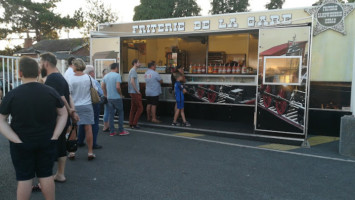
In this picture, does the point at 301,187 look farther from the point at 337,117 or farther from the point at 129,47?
the point at 129,47

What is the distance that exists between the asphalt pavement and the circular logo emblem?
9.38 ft

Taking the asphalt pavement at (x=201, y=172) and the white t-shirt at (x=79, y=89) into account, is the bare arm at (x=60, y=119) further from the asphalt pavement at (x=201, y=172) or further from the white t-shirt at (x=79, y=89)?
the white t-shirt at (x=79, y=89)

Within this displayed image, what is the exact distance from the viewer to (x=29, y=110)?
8.91 ft

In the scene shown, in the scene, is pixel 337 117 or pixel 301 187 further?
pixel 337 117

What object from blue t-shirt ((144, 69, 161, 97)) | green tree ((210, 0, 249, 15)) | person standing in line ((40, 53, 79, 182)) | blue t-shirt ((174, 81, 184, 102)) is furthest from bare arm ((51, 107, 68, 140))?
green tree ((210, 0, 249, 15))

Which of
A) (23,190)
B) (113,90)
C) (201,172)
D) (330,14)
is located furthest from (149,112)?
(23,190)

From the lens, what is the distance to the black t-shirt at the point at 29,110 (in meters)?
2.71

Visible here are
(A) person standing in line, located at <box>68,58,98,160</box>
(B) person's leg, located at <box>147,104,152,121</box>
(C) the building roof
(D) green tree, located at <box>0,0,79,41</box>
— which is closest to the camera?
(A) person standing in line, located at <box>68,58,98,160</box>

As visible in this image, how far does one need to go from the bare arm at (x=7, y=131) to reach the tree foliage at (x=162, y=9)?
22676mm

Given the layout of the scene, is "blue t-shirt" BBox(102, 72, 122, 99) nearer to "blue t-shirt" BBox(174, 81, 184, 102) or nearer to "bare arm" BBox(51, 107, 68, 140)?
"blue t-shirt" BBox(174, 81, 184, 102)

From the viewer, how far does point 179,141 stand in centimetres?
672

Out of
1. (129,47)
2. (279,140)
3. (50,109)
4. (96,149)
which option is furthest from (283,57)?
(129,47)

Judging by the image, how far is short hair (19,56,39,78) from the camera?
111 inches

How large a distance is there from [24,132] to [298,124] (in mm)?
5610
